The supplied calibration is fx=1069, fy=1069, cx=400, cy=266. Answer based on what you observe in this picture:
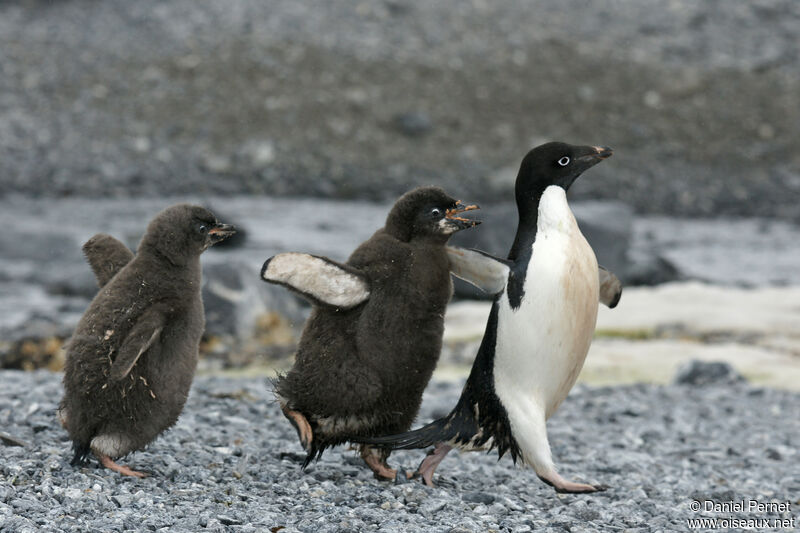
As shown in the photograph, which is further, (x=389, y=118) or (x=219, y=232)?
(x=389, y=118)

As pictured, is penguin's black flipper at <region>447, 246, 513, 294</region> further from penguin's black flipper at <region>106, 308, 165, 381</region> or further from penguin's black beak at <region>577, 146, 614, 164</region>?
penguin's black flipper at <region>106, 308, 165, 381</region>

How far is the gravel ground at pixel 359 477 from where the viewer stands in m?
4.19

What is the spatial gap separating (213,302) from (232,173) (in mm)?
8994

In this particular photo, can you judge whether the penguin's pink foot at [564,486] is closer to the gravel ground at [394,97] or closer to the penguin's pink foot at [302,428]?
the penguin's pink foot at [302,428]

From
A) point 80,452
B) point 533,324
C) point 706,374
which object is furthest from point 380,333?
point 706,374

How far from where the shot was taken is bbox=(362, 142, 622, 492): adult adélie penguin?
454 centimetres

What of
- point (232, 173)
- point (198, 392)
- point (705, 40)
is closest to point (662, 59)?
point (705, 40)

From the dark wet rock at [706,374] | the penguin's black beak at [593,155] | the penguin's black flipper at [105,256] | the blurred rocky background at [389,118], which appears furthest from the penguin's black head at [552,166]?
the blurred rocky background at [389,118]

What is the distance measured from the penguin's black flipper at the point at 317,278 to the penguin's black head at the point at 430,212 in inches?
13.7

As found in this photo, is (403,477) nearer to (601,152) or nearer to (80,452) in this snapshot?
(80,452)

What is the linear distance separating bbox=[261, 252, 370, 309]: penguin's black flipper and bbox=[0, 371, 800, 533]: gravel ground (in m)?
0.86

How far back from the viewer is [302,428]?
4609 mm

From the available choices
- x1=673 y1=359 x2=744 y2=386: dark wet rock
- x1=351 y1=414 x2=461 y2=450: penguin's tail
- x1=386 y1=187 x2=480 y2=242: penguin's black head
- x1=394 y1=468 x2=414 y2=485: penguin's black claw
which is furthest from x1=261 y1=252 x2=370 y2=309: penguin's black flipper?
x1=673 y1=359 x2=744 y2=386: dark wet rock

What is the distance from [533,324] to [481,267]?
33cm
